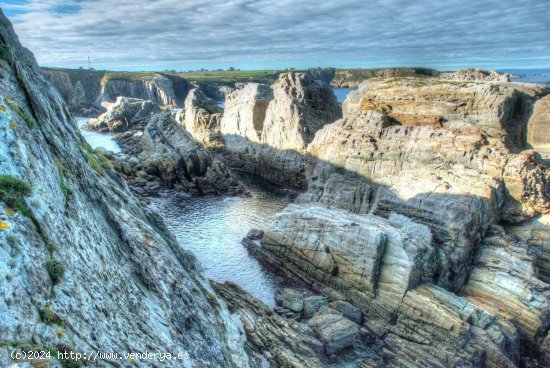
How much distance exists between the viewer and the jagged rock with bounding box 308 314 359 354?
1057 inches

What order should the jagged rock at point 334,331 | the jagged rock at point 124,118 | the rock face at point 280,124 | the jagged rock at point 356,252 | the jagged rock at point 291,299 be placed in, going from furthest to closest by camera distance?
the jagged rock at point 124,118
the rock face at point 280,124
the jagged rock at point 291,299
the jagged rock at point 356,252
the jagged rock at point 334,331

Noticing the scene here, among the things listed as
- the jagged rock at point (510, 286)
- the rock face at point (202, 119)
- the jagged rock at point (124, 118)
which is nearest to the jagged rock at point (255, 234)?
the jagged rock at point (510, 286)

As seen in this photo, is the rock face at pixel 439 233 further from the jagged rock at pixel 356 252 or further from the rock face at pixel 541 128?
the rock face at pixel 541 128

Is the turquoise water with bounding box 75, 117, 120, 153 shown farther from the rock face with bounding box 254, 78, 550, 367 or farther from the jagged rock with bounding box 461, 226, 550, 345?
the jagged rock with bounding box 461, 226, 550, 345

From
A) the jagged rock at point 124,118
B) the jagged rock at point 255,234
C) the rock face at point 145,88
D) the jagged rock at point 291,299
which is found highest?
the rock face at point 145,88

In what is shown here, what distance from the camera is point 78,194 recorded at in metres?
17.1

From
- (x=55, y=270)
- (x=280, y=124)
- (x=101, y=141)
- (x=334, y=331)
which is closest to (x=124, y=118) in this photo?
(x=101, y=141)

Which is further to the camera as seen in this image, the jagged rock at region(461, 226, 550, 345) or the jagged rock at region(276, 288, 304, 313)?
the jagged rock at region(276, 288, 304, 313)

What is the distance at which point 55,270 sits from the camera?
11430 millimetres

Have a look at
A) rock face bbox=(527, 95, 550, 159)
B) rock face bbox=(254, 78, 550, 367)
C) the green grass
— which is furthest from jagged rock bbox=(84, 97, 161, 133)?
the green grass

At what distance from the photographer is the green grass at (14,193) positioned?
1127cm

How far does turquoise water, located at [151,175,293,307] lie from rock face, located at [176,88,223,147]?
23520mm

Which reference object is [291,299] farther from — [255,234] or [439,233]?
[439,233]

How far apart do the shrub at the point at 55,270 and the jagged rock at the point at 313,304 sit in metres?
23.2
